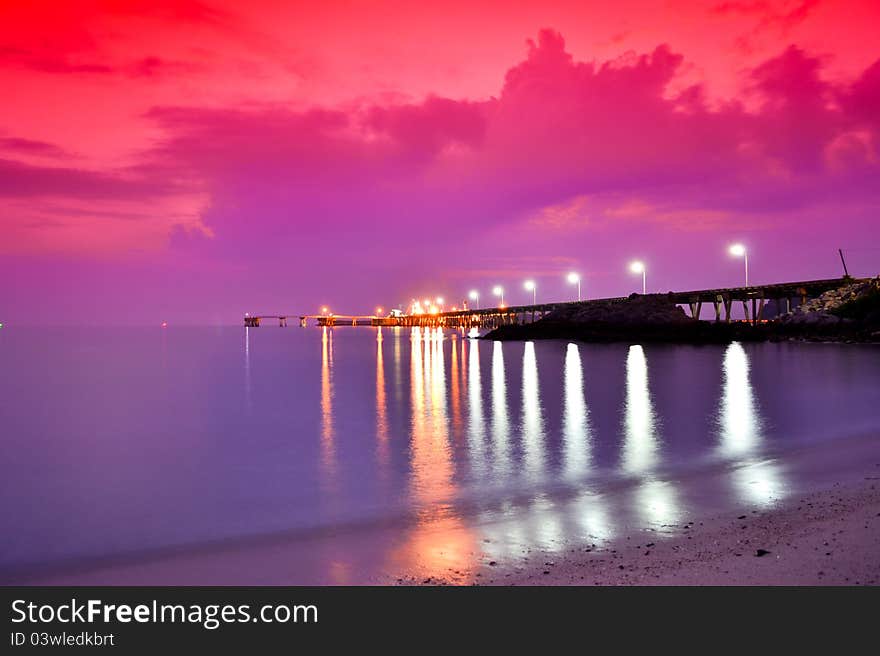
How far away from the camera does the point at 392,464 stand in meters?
14.6

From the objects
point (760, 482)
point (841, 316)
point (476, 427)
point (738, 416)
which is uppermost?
point (841, 316)

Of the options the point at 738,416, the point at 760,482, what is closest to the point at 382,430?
the point at 760,482

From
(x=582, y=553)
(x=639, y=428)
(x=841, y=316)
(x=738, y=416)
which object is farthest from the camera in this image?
(x=841, y=316)

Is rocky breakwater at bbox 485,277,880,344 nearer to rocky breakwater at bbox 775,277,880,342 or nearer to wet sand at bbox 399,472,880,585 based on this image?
rocky breakwater at bbox 775,277,880,342

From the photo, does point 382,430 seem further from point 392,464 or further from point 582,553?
point 582,553

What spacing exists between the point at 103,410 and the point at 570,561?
81.4 feet

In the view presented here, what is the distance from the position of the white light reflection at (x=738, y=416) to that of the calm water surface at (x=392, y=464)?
112 mm

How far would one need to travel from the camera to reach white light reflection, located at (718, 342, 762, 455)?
16.1 m

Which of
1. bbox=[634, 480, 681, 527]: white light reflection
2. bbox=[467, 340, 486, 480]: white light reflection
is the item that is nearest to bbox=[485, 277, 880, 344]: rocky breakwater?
bbox=[467, 340, 486, 480]: white light reflection

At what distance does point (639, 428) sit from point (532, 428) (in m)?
3.22

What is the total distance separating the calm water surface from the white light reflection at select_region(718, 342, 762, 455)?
112mm

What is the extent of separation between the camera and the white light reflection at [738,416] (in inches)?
635
